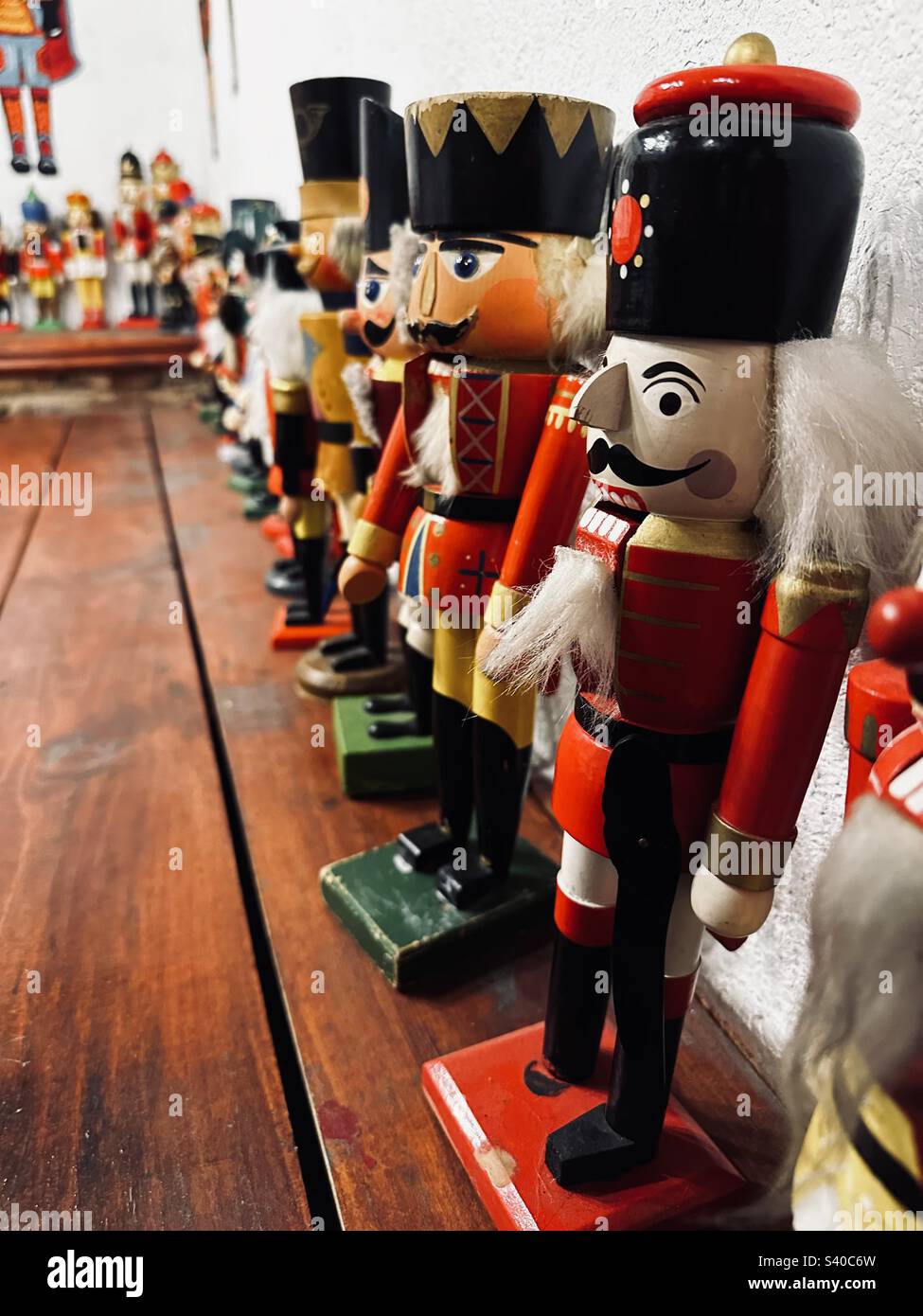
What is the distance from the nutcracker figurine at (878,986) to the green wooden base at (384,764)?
691mm

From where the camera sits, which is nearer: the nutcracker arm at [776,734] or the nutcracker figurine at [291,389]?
the nutcracker arm at [776,734]

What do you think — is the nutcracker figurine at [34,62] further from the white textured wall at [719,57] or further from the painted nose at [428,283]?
the painted nose at [428,283]

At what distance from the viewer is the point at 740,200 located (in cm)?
43

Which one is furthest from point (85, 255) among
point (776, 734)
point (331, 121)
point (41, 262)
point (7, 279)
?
point (776, 734)

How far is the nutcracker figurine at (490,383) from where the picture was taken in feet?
2.09

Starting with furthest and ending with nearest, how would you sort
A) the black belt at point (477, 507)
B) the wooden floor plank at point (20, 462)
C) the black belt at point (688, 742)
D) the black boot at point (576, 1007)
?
1. the wooden floor plank at point (20, 462)
2. the black belt at point (477, 507)
3. the black boot at point (576, 1007)
4. the black belt at point (688, 742)

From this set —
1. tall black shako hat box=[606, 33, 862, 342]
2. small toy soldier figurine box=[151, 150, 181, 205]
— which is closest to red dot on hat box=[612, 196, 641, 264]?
tall black shako hat box=[606, 33, 862, 342]

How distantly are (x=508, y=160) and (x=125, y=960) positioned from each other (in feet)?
2.34

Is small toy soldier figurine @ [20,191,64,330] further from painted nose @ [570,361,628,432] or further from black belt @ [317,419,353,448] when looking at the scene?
painted nose @ [570,361,628,432]

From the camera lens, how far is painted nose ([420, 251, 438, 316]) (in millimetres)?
675

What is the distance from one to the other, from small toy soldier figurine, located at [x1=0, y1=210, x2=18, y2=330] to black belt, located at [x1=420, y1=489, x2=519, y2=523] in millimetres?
3767

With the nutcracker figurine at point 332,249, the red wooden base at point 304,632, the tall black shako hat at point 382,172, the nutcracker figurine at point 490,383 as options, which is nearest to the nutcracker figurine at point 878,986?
the nutcracker figurine at point 490,383

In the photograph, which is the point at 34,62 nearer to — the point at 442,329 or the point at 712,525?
the point at 442,329

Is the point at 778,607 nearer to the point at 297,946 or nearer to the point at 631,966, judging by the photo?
the point at 631,966
